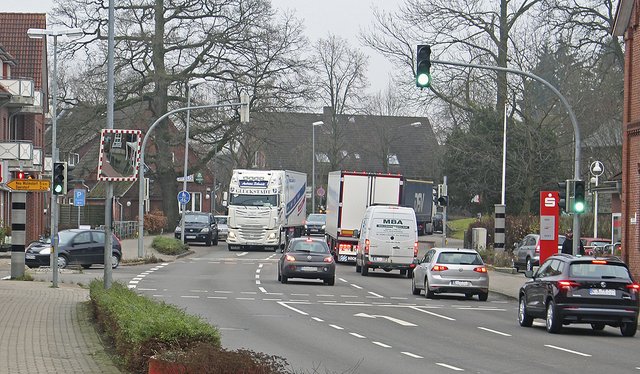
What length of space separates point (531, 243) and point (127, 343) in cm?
3365

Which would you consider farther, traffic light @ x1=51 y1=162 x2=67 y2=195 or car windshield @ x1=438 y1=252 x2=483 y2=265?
car windshield @ x1=438 y1=252 x2=483 y2=265

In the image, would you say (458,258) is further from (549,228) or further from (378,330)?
(378,330)

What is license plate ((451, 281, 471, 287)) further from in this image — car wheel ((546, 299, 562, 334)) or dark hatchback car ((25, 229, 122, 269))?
dark hatchback car ((25, 229, 122, 269))

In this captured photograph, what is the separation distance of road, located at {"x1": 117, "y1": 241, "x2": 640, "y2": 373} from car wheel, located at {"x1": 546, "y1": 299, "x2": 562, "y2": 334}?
0.86ft

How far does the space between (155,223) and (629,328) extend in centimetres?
5445

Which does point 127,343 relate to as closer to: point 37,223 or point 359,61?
point 37,223

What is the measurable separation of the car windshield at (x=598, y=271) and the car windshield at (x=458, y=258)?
898 cm

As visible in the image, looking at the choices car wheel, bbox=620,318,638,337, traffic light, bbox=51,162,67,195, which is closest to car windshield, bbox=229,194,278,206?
traffic light, bbox=51,162,67,195

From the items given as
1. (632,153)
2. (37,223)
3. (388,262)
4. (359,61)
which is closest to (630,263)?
(632,153)

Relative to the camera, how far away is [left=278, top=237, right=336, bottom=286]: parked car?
35.0 m

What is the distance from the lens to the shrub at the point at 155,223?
73125 millimetres

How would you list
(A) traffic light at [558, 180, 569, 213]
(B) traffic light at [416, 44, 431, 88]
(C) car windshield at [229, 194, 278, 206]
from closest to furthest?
(B) traffic light at [416, 44, 431, 88] < (A) traffic light at [558, 180, 569, 213] < (C) car windshield at [229, 194, 278, 206]

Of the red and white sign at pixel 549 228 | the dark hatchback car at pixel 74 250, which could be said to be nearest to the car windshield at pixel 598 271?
the red and white sign at pixel 549 228

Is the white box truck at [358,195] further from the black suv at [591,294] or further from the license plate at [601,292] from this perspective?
the license plate at [601,292]
